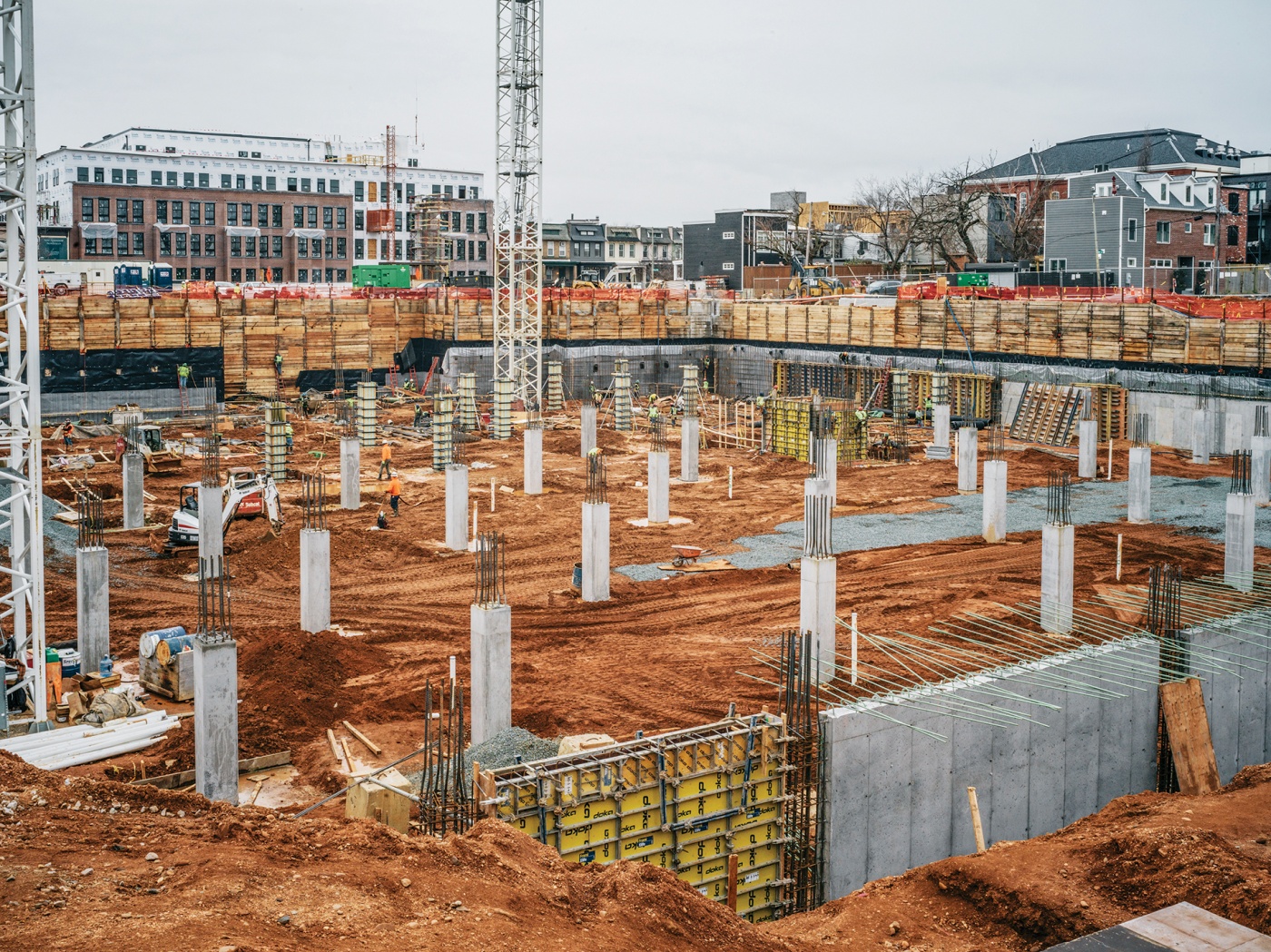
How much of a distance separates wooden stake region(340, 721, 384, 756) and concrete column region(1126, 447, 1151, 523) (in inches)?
843

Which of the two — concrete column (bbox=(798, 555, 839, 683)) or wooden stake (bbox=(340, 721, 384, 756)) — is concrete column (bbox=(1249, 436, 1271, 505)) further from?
wooden stake (bbox=(340, 721, 384, 756))

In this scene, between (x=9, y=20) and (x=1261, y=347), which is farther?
(x=1261, y=347)

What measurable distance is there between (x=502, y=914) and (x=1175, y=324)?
41.5 m

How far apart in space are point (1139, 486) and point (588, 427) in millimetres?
18028

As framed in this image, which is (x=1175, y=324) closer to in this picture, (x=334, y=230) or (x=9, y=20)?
(x=9, y=20)

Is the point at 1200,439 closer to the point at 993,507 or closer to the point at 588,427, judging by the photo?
the point at 993,507

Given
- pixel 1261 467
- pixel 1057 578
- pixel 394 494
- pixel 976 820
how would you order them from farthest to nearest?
pixel 394 494, pixel 1261 467, pixel 1057 578, pixel 976 820

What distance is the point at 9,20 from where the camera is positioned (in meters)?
17.0

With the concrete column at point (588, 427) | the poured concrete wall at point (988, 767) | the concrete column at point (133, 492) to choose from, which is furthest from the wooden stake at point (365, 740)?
the concrete column at point (588, 427)

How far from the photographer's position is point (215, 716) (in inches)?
597

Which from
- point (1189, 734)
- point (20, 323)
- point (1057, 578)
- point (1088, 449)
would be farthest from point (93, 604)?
point (1088, 449)

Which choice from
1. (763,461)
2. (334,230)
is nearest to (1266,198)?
(763,461)

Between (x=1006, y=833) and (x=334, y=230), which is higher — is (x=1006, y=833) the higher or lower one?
the lower one

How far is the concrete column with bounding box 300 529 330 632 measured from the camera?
73.1 feet
